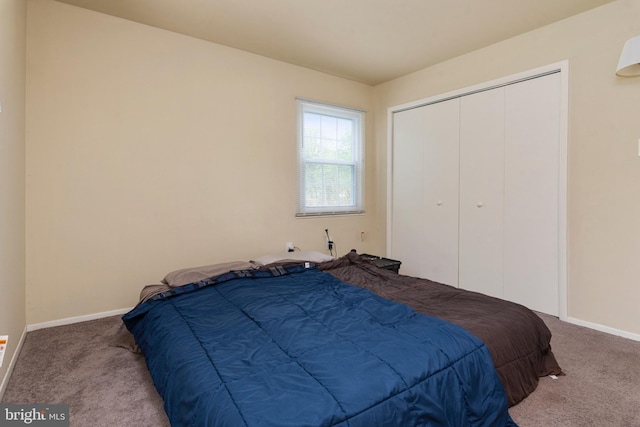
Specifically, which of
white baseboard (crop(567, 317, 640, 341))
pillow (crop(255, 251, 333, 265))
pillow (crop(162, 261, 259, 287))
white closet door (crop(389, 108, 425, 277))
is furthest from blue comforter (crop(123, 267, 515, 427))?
white closet door (crop(389, 108, 425, 277))

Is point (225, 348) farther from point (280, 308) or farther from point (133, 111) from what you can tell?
point (133, 111)

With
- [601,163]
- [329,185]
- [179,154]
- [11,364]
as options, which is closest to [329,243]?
[329,185]

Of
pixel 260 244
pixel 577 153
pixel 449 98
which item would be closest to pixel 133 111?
pixel 260 244

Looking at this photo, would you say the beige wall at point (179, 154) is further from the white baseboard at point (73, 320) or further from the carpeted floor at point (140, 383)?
the carpeted floor at point (140, 383)

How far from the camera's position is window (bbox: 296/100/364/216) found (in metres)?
3.86

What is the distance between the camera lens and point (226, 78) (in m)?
3.33

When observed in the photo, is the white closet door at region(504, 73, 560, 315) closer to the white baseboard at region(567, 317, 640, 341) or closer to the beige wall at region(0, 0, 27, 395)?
the white baseboard at region(567, 317, 640, 341)

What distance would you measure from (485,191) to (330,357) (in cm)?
268

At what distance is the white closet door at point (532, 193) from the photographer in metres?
2.86

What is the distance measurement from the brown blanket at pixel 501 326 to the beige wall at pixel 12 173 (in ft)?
7.02

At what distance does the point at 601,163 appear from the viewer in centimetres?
260

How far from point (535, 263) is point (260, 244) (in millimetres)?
2622

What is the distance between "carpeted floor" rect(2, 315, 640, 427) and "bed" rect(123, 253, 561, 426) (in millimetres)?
159

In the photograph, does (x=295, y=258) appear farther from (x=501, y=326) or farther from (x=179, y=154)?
(x=501, y=326)
